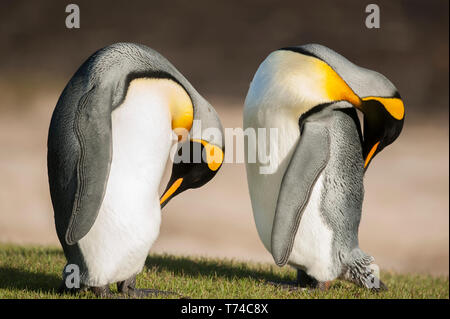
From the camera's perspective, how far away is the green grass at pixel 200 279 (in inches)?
112

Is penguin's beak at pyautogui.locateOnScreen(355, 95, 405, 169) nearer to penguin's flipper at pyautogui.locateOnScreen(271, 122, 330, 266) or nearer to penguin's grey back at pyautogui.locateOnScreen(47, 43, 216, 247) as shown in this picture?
penguin's flipper at pyautogui.locateOnScreen(271, 122, 330, 266)

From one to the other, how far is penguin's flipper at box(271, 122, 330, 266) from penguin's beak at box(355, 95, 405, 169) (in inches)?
15.0

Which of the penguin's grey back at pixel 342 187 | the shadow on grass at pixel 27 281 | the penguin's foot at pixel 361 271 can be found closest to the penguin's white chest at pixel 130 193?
the shadow on grass at pixel 27 281

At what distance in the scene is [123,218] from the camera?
248 cm

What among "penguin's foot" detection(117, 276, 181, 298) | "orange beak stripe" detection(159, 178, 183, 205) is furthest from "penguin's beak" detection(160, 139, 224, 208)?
"penguin's foot" detection(117, 276, 181, 298)

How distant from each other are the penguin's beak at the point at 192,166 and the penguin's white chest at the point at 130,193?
0.22 m

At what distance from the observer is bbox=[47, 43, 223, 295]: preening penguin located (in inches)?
94.3

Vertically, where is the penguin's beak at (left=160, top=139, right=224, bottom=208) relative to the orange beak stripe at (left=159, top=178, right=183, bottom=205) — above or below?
above

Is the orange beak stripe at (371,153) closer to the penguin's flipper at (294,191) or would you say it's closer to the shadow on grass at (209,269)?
the penguin's flipper at (294,191)

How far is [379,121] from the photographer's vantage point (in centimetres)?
313

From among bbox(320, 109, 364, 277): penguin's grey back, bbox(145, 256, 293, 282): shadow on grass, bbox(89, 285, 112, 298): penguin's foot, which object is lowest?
bbox(145, 256, 293, 282): shadow on grass

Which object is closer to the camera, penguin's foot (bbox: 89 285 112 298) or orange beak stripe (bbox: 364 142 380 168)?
penguin's foot (bbox: 89 285 112 298)

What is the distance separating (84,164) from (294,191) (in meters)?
1.00
